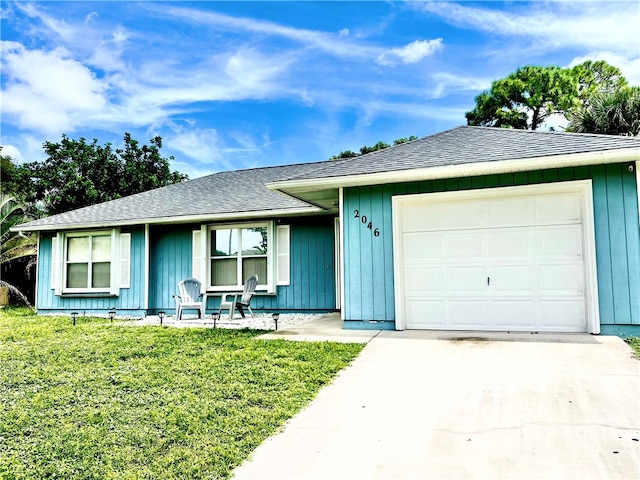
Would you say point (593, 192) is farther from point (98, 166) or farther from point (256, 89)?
point (98, 166)

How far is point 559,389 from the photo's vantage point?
3709 millimetres

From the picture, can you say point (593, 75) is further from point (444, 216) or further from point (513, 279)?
point (513, 279)

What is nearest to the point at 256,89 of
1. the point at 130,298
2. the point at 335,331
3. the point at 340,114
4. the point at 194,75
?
the point at 194,75

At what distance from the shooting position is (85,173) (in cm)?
2283

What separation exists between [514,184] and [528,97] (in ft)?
74.1

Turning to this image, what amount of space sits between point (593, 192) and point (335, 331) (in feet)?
13.8

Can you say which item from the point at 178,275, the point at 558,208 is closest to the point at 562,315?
the point at 558,208

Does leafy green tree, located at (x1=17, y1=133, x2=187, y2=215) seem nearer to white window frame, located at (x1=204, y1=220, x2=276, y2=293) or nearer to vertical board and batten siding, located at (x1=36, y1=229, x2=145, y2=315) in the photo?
vertical board and batten siding, located at (x1=36, y1=229, x2=145, y2=315)

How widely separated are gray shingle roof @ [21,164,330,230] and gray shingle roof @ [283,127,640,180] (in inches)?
91.6

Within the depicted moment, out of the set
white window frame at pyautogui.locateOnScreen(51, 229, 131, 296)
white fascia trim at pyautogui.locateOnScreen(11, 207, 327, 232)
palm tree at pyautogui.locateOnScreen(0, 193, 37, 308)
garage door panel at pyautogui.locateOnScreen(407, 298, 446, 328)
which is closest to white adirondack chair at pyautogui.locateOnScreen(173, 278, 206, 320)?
white fascia trim at pyautogui.locateOnScreen(11, 207, 327, 232)

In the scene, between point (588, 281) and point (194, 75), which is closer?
point (588, 281)

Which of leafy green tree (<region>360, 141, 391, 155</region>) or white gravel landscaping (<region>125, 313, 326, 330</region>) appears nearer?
white gravel landscaping (<region>125, 313, 326, 330</region>)

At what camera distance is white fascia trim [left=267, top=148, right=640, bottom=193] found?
5.60m

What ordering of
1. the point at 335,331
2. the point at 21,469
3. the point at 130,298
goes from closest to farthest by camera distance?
1. the point at 21,469
2. the point at 335,331
3. the point at 130,298
